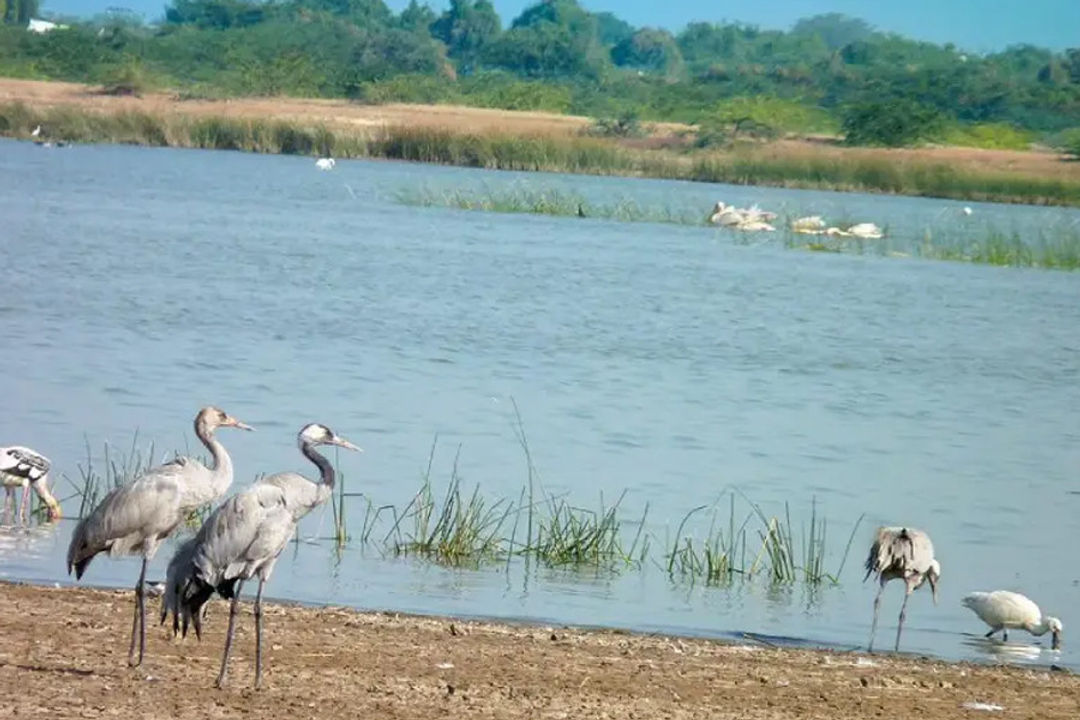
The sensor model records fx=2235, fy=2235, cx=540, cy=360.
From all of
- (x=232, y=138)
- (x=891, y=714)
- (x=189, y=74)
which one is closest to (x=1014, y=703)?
(x=891, y=714)

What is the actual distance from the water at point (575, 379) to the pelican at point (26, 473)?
0.99ft

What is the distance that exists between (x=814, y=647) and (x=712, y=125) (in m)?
58.5

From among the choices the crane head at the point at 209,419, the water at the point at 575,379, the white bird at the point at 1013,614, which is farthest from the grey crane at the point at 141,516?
the white bird at the point at 1013,614

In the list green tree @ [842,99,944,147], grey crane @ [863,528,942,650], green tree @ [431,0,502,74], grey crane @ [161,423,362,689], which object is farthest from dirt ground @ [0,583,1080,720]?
green tree @ [431,0,502,74]

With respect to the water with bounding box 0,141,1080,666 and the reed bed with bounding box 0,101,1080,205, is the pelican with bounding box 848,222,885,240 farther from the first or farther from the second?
the reed bed with bounding box 0,101,1080,205

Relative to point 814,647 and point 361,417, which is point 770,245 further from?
point 814,647

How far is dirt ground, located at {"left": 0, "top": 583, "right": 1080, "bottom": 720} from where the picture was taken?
26.6 ft

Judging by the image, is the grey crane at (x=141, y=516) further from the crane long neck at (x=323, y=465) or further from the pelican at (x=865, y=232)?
the pelican at (x=865, y=232)

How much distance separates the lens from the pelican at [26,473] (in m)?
12.0

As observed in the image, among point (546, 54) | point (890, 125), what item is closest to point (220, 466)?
point (890, 125)

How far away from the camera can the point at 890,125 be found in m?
65.8

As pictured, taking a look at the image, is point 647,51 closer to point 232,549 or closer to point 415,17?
point 415,17

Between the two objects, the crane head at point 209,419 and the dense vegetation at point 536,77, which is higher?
the dense vegetation at point 536,77

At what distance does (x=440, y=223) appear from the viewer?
36344 millimetres
